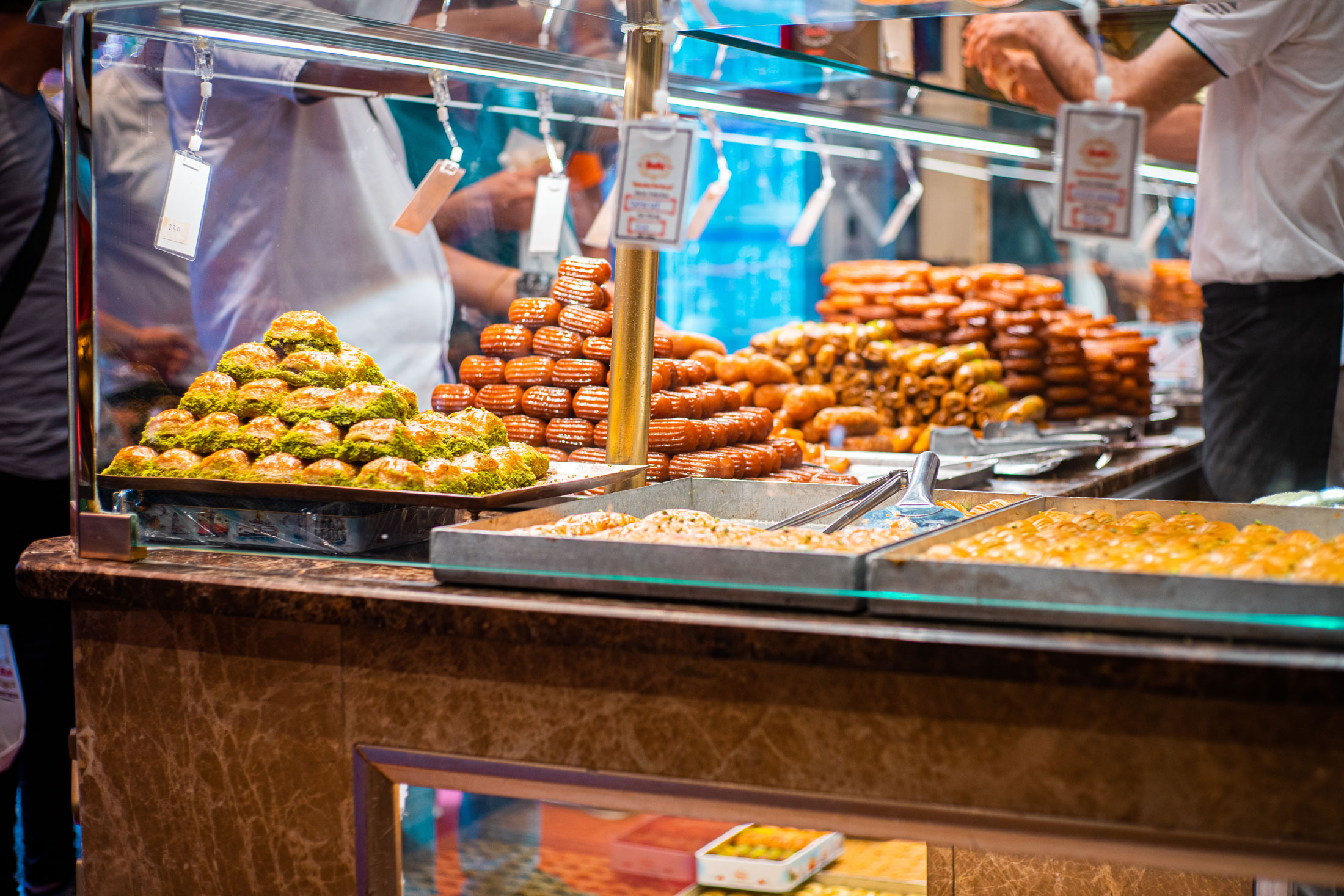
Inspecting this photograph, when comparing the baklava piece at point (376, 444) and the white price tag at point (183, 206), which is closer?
the baklava piece at point (376, 444)

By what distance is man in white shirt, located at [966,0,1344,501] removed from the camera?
103 inches

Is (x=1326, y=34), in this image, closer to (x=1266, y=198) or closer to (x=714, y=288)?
(x=1266, y=198)

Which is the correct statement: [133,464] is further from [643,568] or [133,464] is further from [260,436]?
[643,568]

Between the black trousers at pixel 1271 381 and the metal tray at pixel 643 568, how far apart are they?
211 cm

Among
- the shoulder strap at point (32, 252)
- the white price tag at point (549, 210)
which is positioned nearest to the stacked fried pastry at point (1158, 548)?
the white price tag at point (549, 210)

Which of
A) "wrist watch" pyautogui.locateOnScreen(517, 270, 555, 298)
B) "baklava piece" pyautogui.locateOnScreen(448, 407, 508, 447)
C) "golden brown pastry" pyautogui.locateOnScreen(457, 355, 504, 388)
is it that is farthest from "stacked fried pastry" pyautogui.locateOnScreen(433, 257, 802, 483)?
"baklava piece" pyautogui.locateOnScreen(448, 407, 508, 447)

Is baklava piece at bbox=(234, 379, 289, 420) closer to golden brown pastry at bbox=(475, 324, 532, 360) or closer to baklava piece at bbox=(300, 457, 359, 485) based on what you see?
baklava piece at bbox=(300, 457, 359, 485)

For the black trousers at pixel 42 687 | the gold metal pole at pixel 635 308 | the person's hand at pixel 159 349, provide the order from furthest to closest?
the black trousers at pixel 42 687
the gold metal pole at pixel 635 308
the person's hand at pixel 159 349

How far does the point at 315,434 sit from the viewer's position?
1.85 m

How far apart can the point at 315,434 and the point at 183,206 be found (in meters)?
0.49

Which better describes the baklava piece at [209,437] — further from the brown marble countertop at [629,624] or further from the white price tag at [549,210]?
the white price tag at [549,210]

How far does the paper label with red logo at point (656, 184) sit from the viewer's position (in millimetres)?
1682

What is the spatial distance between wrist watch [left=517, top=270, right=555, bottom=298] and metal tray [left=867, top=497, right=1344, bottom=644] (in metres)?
1.85

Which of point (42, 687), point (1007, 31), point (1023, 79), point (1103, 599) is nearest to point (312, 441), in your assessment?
point (1103, 599)
